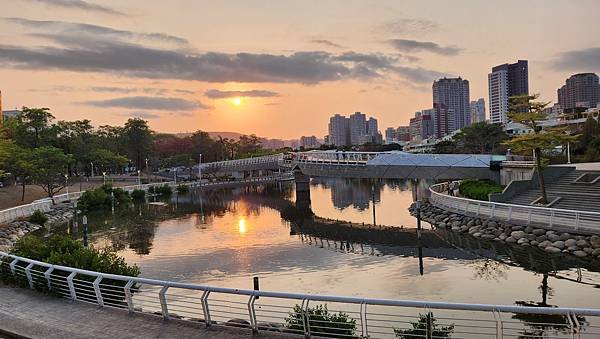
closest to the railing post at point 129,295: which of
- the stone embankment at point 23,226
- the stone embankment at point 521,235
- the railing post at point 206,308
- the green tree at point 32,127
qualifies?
the railing post at point 206,308

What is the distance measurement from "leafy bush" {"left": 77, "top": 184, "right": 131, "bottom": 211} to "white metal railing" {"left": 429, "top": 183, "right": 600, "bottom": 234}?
43.5m

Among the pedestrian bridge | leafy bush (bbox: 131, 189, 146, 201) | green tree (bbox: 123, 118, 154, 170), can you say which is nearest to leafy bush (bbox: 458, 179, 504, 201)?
the pedestrian bridge

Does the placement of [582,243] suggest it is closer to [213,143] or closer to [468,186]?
[468,186]

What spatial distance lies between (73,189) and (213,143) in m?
59.4

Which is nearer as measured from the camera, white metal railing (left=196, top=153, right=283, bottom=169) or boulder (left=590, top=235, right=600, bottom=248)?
boulder (left=590, top=235, right=600, bottom=248)

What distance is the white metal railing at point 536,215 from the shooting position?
24469 mm

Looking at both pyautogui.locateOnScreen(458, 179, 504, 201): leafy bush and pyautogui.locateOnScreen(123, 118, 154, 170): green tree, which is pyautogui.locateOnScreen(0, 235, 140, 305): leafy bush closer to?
pyautogui.locateOnScreen(458, 179, 504, 201): leafy bush

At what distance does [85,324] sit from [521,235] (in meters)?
23.5

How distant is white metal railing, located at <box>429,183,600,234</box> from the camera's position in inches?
963

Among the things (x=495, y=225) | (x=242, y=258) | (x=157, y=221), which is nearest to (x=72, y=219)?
(x=157, y=221)

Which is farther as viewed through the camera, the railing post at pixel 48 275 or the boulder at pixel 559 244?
the boulder at pixel 559 244

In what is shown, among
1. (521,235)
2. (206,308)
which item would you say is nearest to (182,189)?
(521,235)

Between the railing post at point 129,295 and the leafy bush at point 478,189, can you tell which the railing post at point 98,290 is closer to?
the railing post at point 129,295

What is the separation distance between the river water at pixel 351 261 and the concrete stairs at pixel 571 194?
5.84 metres
